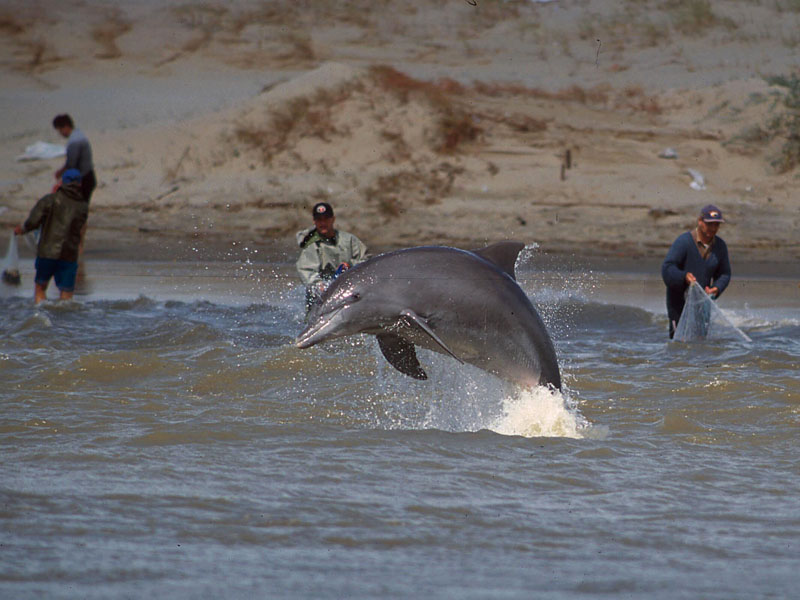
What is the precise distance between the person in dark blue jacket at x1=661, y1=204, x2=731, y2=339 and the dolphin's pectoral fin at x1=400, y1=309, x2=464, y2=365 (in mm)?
4775

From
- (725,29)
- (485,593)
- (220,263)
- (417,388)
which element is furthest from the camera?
(725,29)

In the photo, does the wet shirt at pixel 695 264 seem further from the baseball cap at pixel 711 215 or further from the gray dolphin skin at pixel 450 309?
the gray dolphin skin at pixel 450 309

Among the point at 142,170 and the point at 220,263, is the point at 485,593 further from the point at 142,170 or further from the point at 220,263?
the point at 142,170

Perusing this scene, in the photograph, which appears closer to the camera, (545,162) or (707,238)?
(707,238)

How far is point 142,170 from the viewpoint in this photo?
81.7ft

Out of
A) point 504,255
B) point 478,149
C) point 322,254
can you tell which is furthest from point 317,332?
point 478,149

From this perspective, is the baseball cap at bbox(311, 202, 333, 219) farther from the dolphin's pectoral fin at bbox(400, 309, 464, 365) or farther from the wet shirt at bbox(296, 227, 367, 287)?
the dolphin's pectoral fin at bbox(400, 309, 464, 365)

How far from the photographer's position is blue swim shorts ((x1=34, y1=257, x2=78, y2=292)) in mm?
13062

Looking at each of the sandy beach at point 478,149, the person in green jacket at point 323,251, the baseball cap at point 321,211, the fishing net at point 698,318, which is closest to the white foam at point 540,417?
the person in green jacket at point 323,251

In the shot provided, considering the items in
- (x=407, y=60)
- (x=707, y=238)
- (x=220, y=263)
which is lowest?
(x=220, y=263)

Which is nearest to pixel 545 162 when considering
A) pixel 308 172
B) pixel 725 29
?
pixel 308 172

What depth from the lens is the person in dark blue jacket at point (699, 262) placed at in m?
10.5

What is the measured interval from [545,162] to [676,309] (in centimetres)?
1403

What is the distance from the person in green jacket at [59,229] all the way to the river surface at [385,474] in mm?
2336
